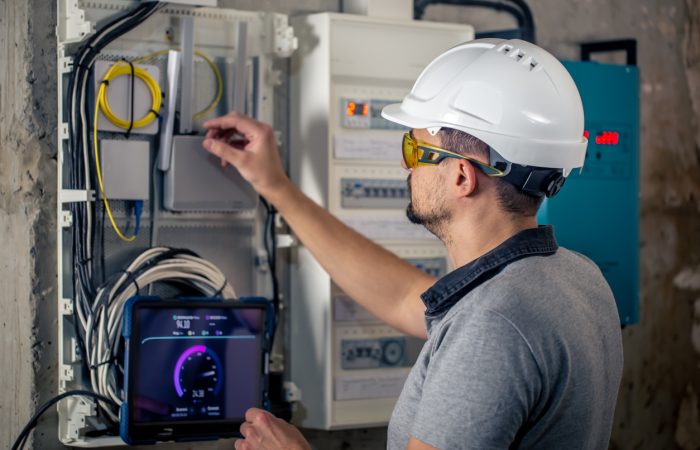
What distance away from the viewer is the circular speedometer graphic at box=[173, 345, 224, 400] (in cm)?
230

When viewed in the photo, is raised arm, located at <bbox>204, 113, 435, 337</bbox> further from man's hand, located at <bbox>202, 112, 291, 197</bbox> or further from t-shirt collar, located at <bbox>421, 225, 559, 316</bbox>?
t-shirt collar, located at <bbox>421, 225, 559, 316</bbox>

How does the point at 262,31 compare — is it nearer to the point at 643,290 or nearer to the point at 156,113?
the point at 156,113

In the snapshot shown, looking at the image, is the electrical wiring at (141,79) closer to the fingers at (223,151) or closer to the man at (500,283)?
the fingers at (223,151)

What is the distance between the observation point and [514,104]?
5.87ft

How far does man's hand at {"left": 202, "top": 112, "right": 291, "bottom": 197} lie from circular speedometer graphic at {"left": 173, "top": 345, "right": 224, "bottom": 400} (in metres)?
0.44

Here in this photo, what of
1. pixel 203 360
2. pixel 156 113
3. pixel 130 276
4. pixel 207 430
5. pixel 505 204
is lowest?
pixel 207 430

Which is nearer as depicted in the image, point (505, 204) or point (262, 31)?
Result: point (505, 204)

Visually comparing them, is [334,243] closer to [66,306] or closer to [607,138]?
[66,306]

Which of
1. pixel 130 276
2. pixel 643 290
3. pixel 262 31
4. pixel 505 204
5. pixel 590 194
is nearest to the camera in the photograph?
pixel 505 204

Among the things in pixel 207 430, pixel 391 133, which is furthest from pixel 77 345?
pixel 391 133

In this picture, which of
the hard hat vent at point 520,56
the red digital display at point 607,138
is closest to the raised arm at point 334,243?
the hard hat vent at point 520,56

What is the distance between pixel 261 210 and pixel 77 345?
61cm

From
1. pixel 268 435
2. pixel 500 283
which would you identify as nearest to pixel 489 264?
pixel 500 283

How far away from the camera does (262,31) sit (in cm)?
260
